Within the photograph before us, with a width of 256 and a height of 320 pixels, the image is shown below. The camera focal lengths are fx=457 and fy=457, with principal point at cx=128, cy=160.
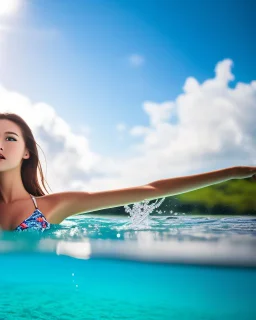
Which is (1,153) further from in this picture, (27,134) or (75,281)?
(75,281)

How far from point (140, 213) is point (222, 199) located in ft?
5.14

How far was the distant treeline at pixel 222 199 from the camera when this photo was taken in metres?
6.18

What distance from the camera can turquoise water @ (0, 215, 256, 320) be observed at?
14.9ft

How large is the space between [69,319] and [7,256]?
1.02 m

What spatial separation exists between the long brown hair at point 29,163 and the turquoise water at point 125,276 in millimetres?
478

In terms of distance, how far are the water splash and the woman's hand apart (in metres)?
1.69

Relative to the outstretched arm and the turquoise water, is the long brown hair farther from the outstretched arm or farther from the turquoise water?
the turquoise water

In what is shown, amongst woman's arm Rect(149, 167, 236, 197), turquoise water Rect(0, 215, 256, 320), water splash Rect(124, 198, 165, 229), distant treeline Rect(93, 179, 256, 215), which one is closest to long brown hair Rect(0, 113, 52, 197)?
turquoise water Rect(0, 215, 256, 320)

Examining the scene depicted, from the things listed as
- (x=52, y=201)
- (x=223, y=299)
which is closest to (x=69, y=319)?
(x=52, y=201)

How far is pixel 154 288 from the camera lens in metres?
4.66

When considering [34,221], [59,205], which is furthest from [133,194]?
[34,221]

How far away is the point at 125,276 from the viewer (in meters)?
5.03

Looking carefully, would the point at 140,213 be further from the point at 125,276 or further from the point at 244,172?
the point at 244,172

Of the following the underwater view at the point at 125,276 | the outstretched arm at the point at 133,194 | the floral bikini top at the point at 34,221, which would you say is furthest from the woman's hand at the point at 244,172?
the floral bikini top at the point at 34,221
